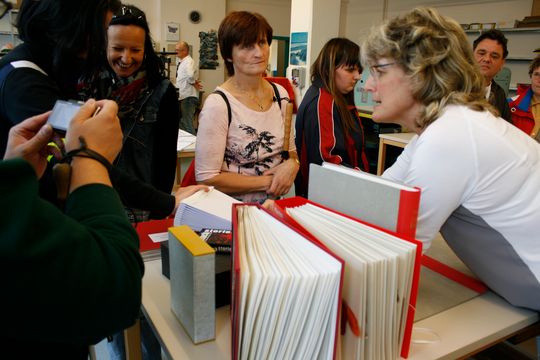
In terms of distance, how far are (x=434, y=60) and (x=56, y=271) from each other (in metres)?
0.96

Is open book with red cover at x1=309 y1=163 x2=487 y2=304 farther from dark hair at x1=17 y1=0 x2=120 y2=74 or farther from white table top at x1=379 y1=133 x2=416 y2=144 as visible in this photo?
white table top at x1=379 y1=133 x2=416 y2=144

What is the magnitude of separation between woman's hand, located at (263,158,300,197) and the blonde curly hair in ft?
2.59

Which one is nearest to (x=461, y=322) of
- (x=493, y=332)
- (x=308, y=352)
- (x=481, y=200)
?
(x=493, y=332)

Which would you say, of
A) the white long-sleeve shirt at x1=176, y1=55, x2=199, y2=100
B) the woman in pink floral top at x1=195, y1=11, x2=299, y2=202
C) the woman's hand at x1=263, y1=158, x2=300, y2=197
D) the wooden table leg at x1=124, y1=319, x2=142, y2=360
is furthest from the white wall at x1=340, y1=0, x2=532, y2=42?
the wooden table leg at x1=124, y1=319, x2=142, y2=360

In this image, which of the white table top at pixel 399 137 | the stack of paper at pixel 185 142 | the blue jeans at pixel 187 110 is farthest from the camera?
the blue jeans at pixel 187 110

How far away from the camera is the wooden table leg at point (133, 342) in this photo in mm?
1066

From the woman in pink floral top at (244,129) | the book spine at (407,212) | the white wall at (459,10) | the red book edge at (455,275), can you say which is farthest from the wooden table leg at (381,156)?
the book spine at (407,212)

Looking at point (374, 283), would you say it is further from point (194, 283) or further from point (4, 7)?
point (4, 7)

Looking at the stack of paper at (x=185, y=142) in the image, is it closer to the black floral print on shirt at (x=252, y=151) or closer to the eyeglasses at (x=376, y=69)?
the black floral print on shirt at (x=252, y=151)

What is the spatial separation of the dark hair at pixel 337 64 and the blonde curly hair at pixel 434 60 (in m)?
1.08

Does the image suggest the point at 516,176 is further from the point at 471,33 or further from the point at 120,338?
the point at 471,33

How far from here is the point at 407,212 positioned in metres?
0.79

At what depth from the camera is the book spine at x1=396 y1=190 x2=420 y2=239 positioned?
2.55 feet

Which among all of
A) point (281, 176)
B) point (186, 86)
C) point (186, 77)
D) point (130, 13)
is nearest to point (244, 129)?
point (281, 176)
